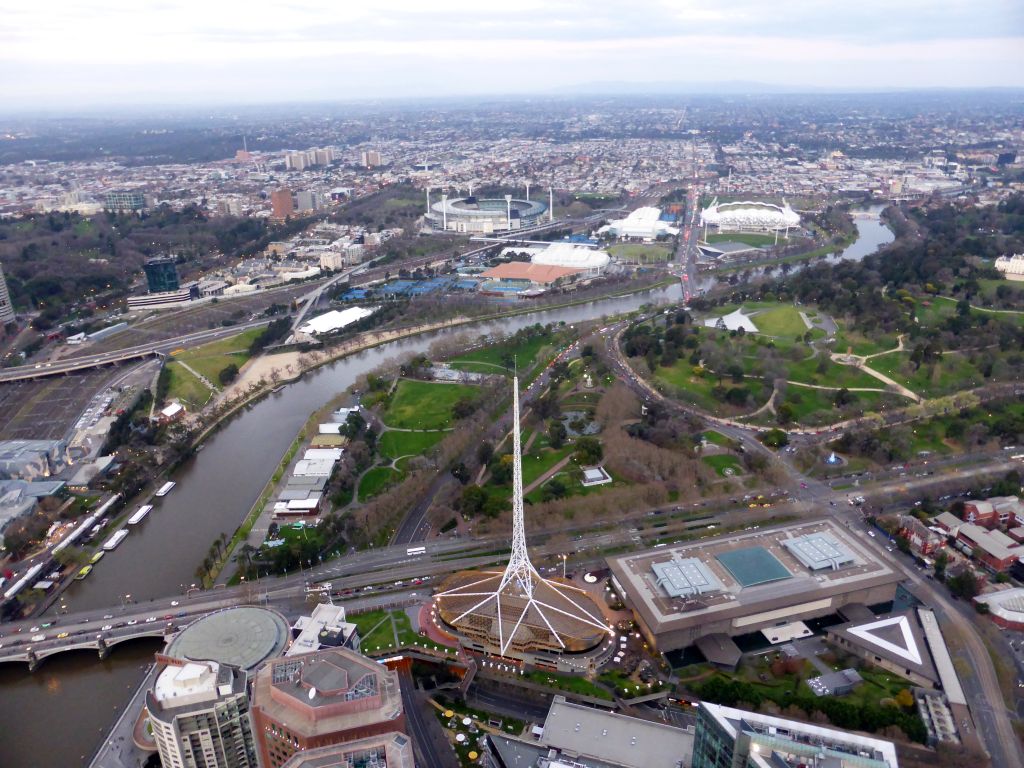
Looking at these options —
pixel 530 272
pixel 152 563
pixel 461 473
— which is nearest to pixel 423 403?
pixel 461 473

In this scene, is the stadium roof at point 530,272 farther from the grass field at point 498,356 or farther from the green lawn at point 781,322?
the green lawn at point 781,322

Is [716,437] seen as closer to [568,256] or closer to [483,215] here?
[568,256]

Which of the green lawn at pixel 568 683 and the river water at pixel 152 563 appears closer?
the river water at pixel 152 563

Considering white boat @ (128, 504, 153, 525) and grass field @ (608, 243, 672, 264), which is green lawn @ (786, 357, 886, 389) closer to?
grass field @ (608, 243, 672, 264)

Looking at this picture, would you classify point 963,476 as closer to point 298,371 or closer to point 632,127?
point 298,371

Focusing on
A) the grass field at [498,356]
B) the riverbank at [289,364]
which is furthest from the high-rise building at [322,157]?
the grass field at [498,356]
